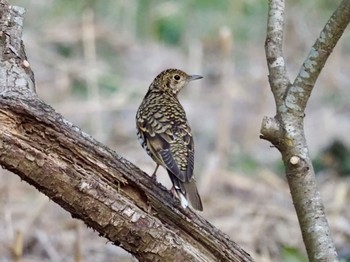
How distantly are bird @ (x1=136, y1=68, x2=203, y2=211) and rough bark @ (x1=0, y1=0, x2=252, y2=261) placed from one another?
0.46ft

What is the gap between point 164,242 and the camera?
3.52 meters

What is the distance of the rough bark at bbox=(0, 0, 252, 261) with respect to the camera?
10.9 ft

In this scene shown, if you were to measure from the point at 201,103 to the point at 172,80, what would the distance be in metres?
5.76

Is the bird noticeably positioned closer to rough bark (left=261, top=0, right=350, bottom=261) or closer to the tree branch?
rough bark (left=261, top=0, right=350, bottom=261)

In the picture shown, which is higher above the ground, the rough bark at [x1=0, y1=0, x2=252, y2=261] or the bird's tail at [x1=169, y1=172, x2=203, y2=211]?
the bird's tail at [x1=169, y1=172, x2=203, y2=211]

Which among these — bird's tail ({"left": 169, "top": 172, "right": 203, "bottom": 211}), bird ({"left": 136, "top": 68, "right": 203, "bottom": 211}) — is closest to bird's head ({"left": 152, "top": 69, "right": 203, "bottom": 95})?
bird ({"left": 136, "top": 68, "right": 203, "bottom": 211})

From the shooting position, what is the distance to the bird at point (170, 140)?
387 centimetres

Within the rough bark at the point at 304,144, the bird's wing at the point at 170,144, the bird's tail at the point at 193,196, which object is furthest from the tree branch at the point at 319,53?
the bird's wing at the point at 170,144

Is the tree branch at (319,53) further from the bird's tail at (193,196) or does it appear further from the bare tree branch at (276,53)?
the bird's tail at (193,196)

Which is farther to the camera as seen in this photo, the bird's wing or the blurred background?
the blurred background

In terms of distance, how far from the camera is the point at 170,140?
169 inches

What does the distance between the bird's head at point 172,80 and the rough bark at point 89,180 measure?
1.42 m

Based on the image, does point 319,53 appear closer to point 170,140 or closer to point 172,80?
point 170,140

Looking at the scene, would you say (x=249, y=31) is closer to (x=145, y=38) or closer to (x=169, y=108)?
(x=145, y=38)
